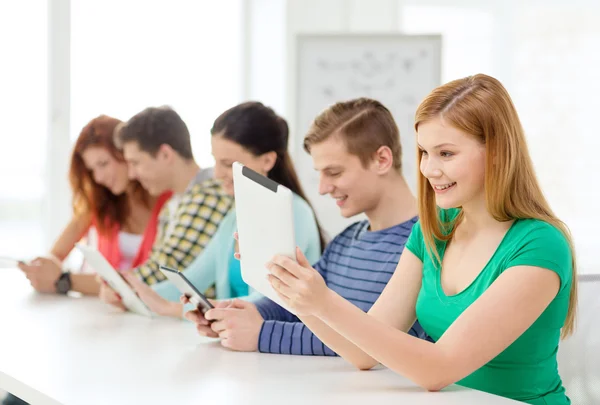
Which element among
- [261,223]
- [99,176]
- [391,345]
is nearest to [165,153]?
[99,176]

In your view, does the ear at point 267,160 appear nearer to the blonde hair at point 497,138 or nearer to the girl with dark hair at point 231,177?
the girl with dark hair at point 231,177

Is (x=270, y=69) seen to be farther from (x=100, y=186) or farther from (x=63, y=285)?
(x=63, y=285)

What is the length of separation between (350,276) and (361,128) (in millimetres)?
361

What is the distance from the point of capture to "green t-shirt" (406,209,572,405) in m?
1.41

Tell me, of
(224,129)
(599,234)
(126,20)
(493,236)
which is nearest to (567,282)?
(493,236)

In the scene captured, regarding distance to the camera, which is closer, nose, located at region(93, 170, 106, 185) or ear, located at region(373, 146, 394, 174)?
ear, located at region(373, 146, 394, 174)

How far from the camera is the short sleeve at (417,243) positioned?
5.42ft

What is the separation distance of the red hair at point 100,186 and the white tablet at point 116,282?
2.69 ft

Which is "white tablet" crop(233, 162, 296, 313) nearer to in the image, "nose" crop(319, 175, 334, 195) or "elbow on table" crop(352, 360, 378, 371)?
"elbow on table" crop(352, 360, 378, 371)

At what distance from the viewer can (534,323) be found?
58.1 inches

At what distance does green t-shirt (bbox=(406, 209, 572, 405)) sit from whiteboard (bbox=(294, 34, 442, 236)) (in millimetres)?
2926

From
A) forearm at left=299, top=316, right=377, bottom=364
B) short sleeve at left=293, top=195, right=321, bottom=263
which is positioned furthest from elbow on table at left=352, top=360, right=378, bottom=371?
short sleeve at left=293, top=195, right=321, bottom=263

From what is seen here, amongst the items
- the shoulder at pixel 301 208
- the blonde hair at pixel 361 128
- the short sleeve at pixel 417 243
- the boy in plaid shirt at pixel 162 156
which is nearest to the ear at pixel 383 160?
the blonde hair at pixel 361 128

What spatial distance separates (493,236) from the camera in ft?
5.01
